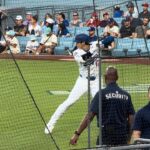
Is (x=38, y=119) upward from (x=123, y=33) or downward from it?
downward

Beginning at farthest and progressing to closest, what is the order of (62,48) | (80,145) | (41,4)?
(62,48) → (41,4) → (80,145)

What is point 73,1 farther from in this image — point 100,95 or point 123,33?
point 100,95

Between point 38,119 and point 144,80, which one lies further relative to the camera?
point 144,80

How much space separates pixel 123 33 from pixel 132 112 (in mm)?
5992

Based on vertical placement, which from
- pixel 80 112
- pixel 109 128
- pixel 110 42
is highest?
pixel 110 42

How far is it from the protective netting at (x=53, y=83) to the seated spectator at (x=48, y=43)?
0.60ft

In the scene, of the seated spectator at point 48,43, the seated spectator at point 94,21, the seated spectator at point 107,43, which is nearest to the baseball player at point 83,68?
the seated spectator at point 107,43

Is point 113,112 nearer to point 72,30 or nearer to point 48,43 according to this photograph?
point 48,43

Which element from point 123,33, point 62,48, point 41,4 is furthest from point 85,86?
point 62,48

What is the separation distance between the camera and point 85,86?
10.6 m

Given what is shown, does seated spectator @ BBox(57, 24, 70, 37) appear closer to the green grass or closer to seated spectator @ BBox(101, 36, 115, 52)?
the green grass

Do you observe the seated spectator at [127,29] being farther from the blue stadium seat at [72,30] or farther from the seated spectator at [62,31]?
the blue stadium seat at [72,30]

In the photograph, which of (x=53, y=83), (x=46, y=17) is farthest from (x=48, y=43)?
(x=53, y=83)

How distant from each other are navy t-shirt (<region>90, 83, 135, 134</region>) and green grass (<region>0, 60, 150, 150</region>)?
2.06 meters
